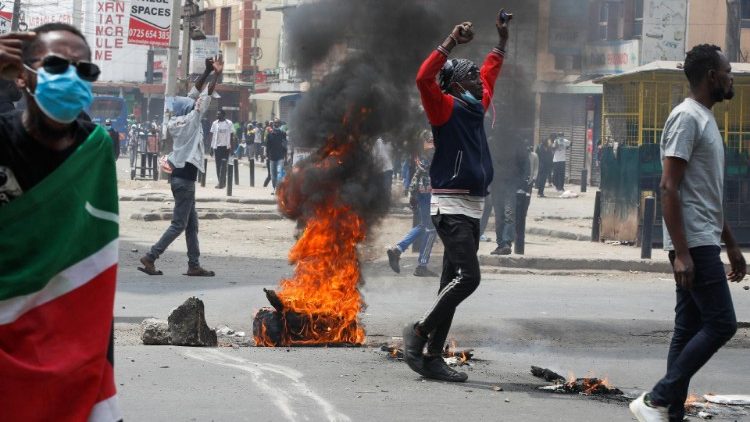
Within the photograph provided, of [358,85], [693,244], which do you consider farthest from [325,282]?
[693,244]

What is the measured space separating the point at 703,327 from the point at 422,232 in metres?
7.44

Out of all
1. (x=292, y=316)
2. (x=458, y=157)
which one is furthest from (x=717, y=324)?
(x=292, y=316)

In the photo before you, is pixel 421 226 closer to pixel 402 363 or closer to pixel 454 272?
pixel 402 363

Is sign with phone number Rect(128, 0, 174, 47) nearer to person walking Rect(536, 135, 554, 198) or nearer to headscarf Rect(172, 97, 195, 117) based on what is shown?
person walking Rect(536, 135, 554, 198)

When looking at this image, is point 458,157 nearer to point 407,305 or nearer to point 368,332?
point 368,332

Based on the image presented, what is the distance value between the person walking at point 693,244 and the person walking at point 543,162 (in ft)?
77.2

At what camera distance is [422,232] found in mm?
12398

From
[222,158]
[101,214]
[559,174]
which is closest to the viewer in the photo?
[101,214]

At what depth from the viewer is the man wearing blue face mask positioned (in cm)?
288

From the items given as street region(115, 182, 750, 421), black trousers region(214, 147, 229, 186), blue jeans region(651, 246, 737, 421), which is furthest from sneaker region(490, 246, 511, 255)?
black trousers region(214, 147, 229, 186)

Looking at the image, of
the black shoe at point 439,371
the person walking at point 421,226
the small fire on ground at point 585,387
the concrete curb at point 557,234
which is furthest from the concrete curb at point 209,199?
the small fire on ground at point 585,387

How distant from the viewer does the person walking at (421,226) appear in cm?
1193

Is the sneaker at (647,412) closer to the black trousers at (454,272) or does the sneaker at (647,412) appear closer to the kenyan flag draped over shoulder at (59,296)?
the black trousers at (454,272)

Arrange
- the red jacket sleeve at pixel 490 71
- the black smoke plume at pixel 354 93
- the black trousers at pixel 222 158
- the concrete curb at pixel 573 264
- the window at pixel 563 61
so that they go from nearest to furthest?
the red jacket sleeve at pixel 490 71 → the black smoke plume at pixel 354 93 → the concrete curb at pixel 573 264 → the window at pixel 563 61 → the black trousers at pixel 222 158
